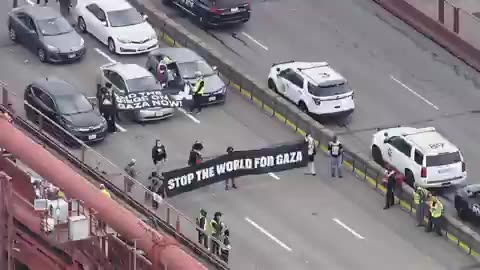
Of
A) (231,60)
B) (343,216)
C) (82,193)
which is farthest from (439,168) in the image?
(82,193)

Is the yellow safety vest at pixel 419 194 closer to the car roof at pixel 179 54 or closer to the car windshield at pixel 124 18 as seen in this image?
the car roof at pixel 179 54

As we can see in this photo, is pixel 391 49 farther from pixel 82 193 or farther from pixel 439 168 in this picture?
pixel 82 193

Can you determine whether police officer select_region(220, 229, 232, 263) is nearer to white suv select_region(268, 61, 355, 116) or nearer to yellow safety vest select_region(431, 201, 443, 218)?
yellow safety vest select_region(431, 201, 443, 218)

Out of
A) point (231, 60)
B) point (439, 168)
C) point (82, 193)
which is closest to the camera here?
point (82, 193)

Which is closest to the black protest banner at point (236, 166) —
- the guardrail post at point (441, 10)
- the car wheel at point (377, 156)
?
the car wheel at point (377, 156)

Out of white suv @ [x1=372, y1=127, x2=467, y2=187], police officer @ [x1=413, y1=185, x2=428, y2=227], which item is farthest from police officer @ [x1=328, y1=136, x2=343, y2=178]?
police officer @ [x1=413, y1=185, x2=428, y2=227]

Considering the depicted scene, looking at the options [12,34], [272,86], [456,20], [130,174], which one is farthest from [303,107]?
[12,34]
